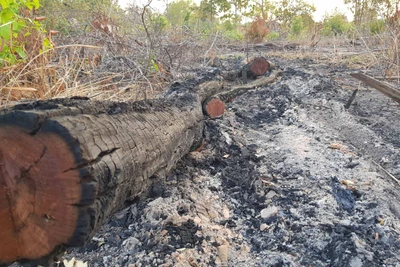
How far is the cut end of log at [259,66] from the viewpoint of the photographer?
6023 mm

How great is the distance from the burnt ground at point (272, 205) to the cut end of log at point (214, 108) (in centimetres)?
20

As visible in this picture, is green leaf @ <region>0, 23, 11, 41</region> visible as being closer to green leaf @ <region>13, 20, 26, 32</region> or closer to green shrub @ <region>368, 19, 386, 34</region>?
green leaf @ <region>13, 20, 26, 32</region>

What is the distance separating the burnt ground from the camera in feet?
5.72

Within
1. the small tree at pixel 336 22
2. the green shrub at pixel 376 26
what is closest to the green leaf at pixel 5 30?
the green shrub at pixel 376 26

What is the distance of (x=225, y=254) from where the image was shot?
5.83ft

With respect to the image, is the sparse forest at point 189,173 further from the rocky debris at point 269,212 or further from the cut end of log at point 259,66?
the cut end of log at point 259,66

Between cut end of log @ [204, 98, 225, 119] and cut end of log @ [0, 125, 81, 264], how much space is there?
2.78 m

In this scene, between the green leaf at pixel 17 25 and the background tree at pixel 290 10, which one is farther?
the background tree at pixel 290 10

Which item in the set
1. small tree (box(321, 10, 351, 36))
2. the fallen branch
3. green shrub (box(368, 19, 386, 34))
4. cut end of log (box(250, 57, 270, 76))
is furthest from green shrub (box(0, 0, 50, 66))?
small tree (box(321, 10, 351, 36))

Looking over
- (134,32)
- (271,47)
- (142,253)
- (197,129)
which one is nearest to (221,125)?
(197,129)

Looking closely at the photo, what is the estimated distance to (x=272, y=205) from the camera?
2193 mm

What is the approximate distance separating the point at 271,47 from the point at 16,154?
11.0 m

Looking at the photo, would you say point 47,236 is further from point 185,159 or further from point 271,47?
point 271,47

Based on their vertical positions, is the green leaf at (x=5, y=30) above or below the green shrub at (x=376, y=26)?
below
